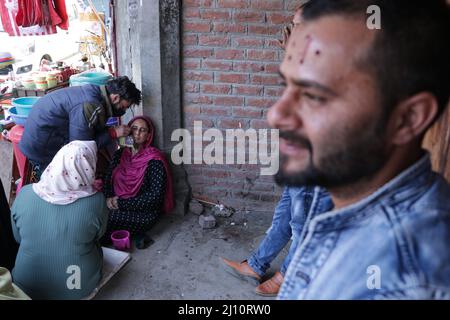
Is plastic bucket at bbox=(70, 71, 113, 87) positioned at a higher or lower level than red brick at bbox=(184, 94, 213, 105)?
higher

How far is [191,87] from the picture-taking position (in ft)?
13.0

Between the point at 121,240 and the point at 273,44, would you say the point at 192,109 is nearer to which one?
the point at 273,44

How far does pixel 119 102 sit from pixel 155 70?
0.44 m

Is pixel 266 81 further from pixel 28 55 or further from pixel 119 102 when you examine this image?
pixel 28 55

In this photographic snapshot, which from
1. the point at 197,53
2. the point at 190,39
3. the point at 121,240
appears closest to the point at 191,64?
the point at 197,53

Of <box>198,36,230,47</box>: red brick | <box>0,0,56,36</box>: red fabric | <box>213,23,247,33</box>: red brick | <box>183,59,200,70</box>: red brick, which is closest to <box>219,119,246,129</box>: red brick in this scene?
<box>183,59,200,70</box>: red brick

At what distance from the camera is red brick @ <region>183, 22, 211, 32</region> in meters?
3.74

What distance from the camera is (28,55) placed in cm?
1111

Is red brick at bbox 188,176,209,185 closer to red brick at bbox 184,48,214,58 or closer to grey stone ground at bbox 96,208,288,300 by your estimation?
grey stone ground at bbox 96,208,288,300

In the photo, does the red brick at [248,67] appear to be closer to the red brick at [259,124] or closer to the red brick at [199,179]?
the red brick at [259,124]

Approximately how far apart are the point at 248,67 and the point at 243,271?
182 centimetres

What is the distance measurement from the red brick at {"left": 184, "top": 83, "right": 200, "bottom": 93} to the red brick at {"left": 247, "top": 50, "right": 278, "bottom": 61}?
0.57 metres

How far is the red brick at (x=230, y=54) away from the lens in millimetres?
3785
